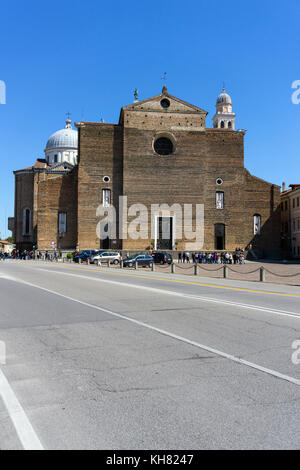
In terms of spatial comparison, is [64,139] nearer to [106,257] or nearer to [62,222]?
[62,222]

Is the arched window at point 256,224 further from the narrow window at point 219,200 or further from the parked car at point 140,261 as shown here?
the parked car at point 140,261

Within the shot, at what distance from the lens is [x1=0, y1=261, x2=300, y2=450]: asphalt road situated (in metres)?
3.70

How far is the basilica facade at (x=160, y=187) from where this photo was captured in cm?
5450

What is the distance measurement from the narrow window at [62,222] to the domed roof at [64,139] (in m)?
28.1

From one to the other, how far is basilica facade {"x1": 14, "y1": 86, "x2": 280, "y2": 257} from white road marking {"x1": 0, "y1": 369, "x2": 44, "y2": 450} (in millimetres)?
48928

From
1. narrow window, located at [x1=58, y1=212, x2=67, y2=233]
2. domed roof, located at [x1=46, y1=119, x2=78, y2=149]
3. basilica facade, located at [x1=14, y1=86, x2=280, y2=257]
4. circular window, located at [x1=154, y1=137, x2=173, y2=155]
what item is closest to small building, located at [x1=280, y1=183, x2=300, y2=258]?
basilica facade, located at [x1=14, y1=86, x2=280, y2=257]

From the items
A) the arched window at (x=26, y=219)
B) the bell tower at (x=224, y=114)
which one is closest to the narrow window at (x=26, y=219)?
the arched window at (x=26, y=219)

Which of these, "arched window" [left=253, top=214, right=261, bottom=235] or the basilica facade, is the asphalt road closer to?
the basilica facade

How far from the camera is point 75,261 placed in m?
47.5

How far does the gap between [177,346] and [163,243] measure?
48.7 metres

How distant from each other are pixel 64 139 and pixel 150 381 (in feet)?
267

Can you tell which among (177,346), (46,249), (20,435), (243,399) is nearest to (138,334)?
(177,346)

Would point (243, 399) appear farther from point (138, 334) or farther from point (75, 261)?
point (75, 261)

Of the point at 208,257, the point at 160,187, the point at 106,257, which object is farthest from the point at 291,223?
the point at 106,257
